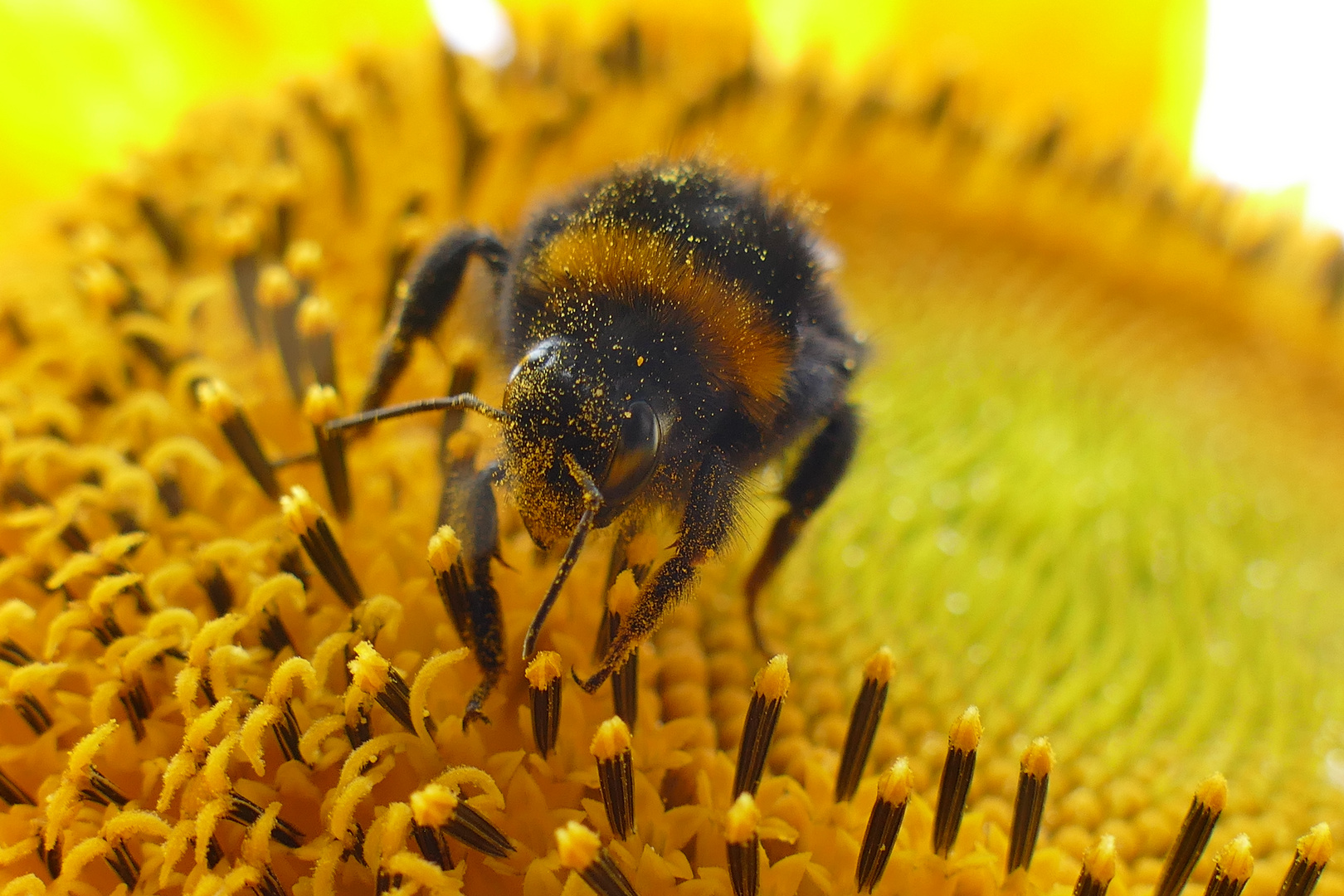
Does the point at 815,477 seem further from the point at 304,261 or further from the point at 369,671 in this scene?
the point at 304,261

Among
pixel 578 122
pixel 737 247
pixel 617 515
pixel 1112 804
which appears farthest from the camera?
pixel 578 122

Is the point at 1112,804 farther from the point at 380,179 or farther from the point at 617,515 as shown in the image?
the point at 380,179

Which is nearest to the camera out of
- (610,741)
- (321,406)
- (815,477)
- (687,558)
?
(687,558)

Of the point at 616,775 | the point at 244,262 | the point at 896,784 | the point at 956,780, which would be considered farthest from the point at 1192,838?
the point at 244,262

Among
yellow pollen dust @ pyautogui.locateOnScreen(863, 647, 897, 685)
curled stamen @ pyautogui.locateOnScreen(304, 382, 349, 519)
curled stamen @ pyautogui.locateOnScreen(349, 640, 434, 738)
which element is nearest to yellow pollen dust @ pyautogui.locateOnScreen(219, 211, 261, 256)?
curled stamen @ pyautogui.locateOnScreen(304, 382, 349, 519)

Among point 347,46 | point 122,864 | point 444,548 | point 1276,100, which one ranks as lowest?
point 122,864

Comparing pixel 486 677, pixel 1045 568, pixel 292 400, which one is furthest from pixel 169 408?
pixel 1045 568

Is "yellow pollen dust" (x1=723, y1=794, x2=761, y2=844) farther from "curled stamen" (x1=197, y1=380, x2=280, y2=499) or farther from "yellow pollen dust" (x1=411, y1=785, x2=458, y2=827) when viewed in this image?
"curled stamen" (x1=197, y1=380, x2=280, y2=499)
